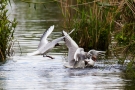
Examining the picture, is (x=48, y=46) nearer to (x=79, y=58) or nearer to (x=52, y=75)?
(x=79, y=58)

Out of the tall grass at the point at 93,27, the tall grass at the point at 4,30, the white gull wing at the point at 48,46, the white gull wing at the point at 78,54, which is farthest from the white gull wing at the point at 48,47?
the tall grass at the point at 93,27

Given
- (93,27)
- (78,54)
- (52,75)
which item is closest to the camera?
(52,75)

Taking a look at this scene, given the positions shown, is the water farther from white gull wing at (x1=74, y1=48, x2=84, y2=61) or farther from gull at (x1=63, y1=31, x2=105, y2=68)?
white gull wing at (x1=74, y1=48, x2=84, y2=61)

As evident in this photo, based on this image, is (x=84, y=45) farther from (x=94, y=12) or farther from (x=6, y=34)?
(x=6, y=34)

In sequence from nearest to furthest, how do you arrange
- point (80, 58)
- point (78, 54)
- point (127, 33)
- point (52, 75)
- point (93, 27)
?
point (127, 33)
point (52, 75)
point (78, 54)
point (80, 58)
point (93, 27)

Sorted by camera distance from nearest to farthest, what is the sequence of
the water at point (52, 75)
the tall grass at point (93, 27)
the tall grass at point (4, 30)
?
the water at point (52, 75), the tall grass at point (4, 30), the tall grass at point (93, 27)

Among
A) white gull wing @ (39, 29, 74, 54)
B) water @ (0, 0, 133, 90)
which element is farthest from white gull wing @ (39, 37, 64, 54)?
water @ (0, 0, 133, 90)

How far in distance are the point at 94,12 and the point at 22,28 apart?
7.32 meters

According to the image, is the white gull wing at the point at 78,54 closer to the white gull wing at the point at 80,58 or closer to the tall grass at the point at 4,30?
the white gull wing at the point at 80,58

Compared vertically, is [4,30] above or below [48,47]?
above

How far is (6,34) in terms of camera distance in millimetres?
14055

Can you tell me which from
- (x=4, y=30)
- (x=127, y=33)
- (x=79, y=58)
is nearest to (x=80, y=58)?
(x=79, y=58)

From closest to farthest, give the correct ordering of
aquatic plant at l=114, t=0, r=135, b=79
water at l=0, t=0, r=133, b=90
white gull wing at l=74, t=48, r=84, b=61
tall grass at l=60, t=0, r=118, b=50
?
water at l=0, t=0, r=133, b=90 < aquatic plant at l=114, t=0, r=135, b=79 < white gull wing at l=74, t=48, r=84, b=61 < tall grass at l=60, t=0, r=118, b=50

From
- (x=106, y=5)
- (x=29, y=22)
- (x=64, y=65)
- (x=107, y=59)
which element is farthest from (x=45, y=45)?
(x=29, y=22)
